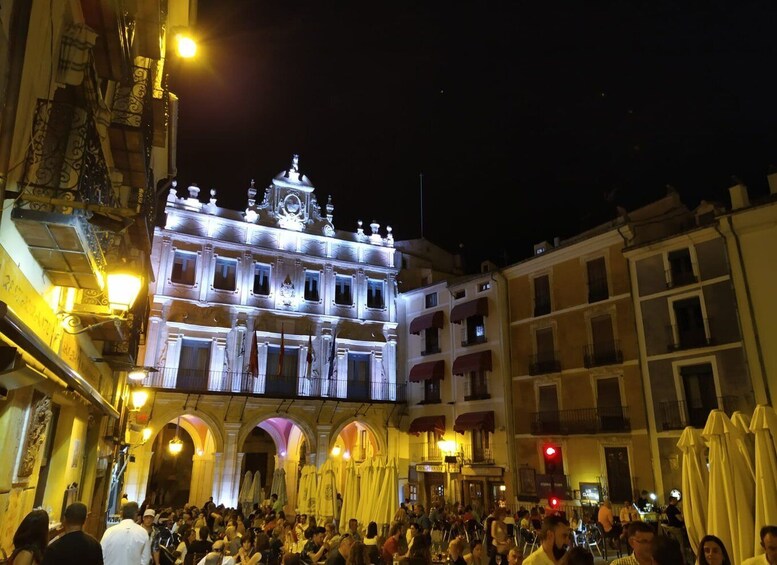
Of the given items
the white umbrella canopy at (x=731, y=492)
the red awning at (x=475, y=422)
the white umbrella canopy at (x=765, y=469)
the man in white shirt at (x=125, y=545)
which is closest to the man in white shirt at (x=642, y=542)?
the white umbrella canopy at (x=765, y=469)

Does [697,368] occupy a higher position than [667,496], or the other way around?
[697,368]

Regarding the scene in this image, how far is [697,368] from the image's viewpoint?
768 inches

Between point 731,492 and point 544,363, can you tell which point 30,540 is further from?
point 544,363

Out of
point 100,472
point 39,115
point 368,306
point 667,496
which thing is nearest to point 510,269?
point 368,306

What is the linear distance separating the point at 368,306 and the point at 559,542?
25.3 m

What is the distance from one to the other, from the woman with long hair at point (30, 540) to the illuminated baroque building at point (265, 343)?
69.2 ft

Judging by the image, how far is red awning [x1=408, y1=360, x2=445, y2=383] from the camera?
28781mm

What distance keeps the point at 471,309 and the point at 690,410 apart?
36.1 feet

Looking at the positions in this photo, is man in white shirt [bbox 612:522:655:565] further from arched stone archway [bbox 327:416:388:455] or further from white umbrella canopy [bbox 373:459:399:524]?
arched stone archway [bbox 327:416:388:455]

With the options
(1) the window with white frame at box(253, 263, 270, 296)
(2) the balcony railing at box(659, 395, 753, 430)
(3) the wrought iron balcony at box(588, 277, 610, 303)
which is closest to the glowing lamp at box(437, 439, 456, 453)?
(3) the wrought iron balcony at box(588, 277, 610, 303)

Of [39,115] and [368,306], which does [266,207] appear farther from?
[39,115]

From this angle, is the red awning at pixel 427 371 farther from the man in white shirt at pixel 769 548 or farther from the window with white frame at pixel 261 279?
the man in white shirt at pixel 769 548

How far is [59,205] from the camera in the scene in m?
5.03

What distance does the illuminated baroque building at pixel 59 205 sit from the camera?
4863 mm
